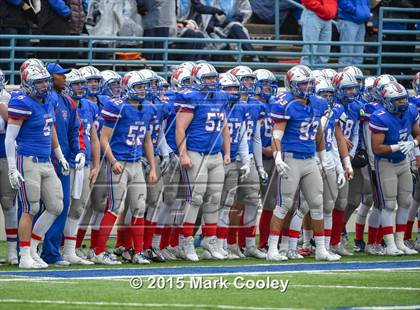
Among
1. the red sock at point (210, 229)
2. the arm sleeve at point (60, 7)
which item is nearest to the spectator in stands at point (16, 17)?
the arm sleeve at point (60, 7)

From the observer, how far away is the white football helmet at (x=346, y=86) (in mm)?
13539

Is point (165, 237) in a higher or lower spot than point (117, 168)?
lower

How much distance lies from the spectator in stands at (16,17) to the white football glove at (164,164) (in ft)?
10.6

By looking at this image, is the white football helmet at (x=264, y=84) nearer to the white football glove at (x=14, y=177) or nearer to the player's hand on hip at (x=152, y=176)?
the player's hand on hip at (x=152, y=176)

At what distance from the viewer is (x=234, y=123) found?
43.0 ft

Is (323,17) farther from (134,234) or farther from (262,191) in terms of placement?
(134,234)

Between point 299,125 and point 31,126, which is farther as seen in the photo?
point 299,125

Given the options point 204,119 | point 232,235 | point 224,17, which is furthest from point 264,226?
point 224,17

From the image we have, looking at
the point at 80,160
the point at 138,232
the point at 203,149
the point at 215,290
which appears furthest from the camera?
the point at 203,149

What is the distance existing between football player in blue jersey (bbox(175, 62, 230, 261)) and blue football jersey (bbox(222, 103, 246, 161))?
0.61 feet

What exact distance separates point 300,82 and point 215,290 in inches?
132

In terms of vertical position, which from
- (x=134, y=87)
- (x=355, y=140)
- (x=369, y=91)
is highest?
(x=134, y=87)

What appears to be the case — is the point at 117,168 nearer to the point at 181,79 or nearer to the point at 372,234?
the point at 181,79

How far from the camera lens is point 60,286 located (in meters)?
10.0
